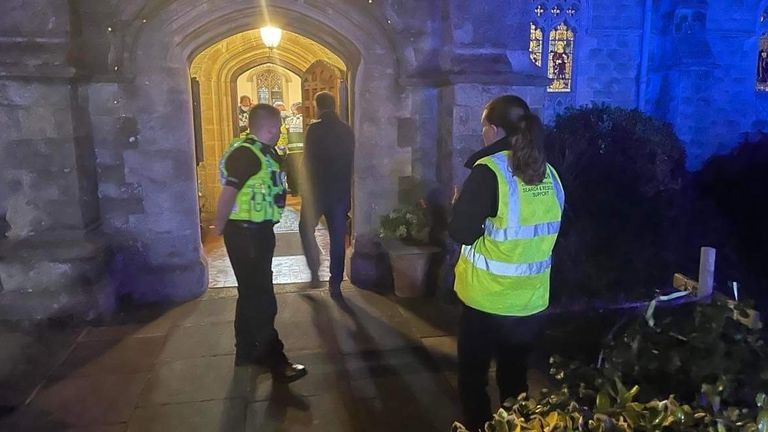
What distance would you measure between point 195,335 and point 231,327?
0.28 metres

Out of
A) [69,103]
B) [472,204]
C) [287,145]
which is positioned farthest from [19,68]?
[287,145]

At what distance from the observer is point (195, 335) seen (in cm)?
462

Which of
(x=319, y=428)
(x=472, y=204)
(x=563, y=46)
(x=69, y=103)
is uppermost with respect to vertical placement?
(x=563, y=46)

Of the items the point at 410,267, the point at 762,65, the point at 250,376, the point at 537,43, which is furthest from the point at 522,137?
the point at 762,65

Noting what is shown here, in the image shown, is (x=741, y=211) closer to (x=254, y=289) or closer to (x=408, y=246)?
(x=408, y=246)

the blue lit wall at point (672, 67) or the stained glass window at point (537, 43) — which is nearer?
the blue lit wall at point (672, 67)

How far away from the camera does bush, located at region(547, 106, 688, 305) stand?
541 cm

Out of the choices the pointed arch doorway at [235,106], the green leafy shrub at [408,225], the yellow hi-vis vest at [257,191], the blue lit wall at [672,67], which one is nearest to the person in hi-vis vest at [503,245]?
the yellow hi-vis vest at [257,191]

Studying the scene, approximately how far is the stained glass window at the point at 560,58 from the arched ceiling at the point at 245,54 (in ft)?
15.1

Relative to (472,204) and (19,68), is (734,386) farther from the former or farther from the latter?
(19,68)

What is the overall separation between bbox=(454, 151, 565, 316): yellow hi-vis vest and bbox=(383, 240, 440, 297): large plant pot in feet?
8.89

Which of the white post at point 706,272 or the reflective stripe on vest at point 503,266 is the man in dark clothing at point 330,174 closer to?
the reflective stripe on vest at point 503,266

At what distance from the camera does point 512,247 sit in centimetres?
251

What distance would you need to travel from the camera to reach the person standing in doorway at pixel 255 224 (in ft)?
11.6
